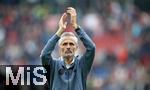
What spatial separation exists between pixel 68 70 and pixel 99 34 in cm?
542

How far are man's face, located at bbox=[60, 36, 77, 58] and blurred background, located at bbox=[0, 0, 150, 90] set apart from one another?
4.01 meters

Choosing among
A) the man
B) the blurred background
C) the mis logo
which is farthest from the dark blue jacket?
the blurred background

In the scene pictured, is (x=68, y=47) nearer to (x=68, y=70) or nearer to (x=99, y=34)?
(x=68, y=70)

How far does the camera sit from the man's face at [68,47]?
570 cm

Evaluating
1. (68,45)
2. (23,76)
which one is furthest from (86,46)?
(23,76)

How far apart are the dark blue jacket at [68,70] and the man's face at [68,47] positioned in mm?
88

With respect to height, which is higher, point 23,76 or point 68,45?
point 68,45

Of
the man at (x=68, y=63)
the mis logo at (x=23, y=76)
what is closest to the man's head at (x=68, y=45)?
the man at (x=68, y=63)

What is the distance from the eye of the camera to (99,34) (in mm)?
11141

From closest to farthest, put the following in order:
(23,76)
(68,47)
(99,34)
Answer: (68,47), (23,76), (99,34)

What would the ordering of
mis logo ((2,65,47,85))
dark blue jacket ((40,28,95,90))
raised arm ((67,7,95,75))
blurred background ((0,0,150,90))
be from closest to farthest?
dark blue jacket ((40,28,95,90)), raised arm ((67,7,95,75)), mis logo ((2,65,47,85)), blurred background ((0,0,150,90))

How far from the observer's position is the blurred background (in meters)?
10.3

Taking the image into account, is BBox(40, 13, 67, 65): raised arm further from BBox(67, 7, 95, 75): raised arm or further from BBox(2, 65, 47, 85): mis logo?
BBox(2, 65, 47, 85): mis logo

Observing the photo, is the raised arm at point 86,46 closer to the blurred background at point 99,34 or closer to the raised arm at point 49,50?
the raised arm at point 49,50
